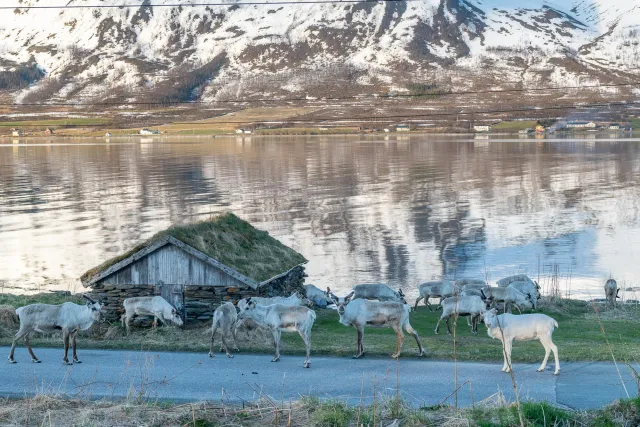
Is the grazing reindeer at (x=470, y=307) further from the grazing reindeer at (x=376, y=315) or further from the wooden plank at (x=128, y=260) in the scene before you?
the wooden plank at (x=128, y=260)

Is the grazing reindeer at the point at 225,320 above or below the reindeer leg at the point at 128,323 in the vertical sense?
above

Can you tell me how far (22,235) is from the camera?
5438 cm

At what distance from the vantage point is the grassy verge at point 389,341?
19.4 m

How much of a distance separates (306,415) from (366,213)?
5009cm

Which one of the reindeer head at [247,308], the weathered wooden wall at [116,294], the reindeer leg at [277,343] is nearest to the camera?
the reindeer leg at [277,343]

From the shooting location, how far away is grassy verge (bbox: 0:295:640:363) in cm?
1938

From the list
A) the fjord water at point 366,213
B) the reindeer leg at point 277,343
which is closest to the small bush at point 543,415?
the reindeer leg at point 277,343

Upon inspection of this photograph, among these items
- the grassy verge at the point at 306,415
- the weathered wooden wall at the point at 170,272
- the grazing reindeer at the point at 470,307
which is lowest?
the grazing reindeer at the point at 470,307

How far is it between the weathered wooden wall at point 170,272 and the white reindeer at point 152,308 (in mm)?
1774

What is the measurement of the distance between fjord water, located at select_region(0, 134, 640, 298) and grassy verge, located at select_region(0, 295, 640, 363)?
1086 centimetres

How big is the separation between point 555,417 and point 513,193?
64.2 meters

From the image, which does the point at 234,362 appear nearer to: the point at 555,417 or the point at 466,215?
the point at 555,417

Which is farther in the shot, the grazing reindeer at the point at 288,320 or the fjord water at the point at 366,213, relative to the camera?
the fjord water at the point at 366,213

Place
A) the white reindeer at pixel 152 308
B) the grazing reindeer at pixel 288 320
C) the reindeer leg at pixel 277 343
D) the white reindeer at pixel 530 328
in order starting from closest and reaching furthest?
1. the white reindeer at pixel 530 328
2. the reindeer leg at pixel 277 343
3. the grazing reindeer at pixel 288 320
4. the white reindeer at pixel 152 308
